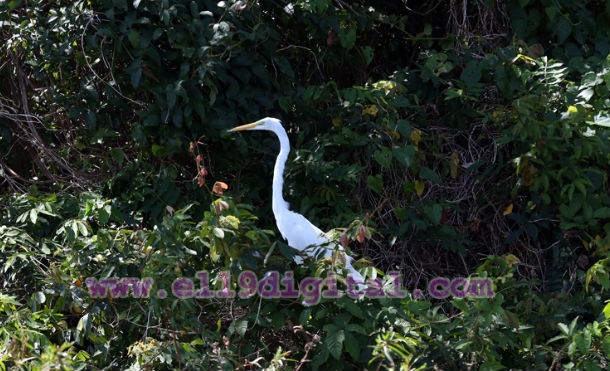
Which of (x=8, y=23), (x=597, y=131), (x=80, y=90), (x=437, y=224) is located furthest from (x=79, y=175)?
(x=597, y=131)

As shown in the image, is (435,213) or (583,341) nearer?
(583,341)

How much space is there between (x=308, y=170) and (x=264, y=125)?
0.28 metres

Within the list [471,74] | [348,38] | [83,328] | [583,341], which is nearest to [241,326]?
[83,328]

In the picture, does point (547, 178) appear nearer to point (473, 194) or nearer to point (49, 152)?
point (473, 194)

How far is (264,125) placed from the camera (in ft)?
10.6

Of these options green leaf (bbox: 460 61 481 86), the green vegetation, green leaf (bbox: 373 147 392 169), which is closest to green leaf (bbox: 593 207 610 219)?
the green vegetation

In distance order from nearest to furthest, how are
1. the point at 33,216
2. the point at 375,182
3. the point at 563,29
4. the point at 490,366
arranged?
1. the point at 490,366
2. the point at 33,216
3. the point at 375,182
4. the point at 563,29

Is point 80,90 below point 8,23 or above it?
below

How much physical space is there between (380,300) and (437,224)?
1.01 meters

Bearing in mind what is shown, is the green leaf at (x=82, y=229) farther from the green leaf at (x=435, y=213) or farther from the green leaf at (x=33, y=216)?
the green leaf at (x=435, y=213)

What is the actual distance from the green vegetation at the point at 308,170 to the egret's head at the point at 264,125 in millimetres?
157

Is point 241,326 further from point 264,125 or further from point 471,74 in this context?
point 471,74

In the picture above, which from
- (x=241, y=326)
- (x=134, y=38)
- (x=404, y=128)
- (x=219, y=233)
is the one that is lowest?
(x=241, y=326)

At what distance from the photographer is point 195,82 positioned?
127 inches
